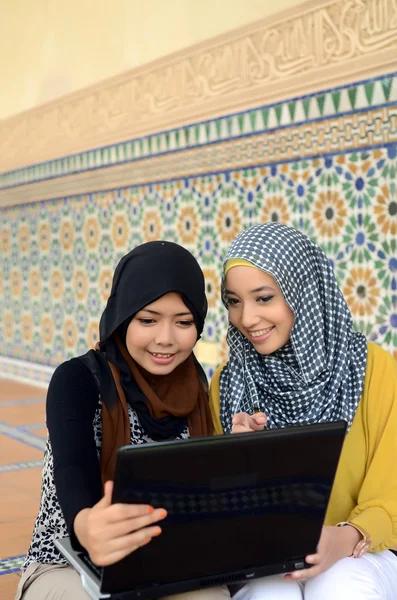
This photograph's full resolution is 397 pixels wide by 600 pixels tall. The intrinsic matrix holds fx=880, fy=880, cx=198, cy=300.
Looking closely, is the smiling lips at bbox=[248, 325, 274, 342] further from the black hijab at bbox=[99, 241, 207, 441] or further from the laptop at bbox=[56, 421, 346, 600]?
the laptop at bbox=[56, 421, 346, 600]

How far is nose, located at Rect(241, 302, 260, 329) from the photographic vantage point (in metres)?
1.52

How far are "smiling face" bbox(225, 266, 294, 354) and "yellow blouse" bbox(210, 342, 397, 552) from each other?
167mm

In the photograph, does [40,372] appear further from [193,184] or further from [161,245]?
[161,245]

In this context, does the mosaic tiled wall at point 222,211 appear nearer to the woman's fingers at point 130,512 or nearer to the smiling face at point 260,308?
the smiling face at point 260,308

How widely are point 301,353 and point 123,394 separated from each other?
32 cm

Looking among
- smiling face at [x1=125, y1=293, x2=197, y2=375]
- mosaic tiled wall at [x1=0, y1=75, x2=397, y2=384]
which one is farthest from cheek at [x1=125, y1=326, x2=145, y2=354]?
mosaic tiled wall at [x1=0, y1=75, x2=397, y2=384]

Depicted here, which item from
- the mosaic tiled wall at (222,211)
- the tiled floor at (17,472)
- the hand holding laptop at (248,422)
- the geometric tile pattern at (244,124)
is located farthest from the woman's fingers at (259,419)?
the geometric tile pattern at (244,124)

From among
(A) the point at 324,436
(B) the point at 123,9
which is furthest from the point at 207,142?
(A) the point at 324,436

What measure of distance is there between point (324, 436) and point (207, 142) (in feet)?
8.14

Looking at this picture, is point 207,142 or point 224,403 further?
point 207,142

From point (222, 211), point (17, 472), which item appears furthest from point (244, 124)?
point (17, 472)

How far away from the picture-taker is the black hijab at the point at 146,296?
149 cm

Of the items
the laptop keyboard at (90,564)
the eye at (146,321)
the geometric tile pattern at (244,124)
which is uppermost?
the geometric tile pattern at (244,124)

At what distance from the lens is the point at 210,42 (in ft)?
11.4
